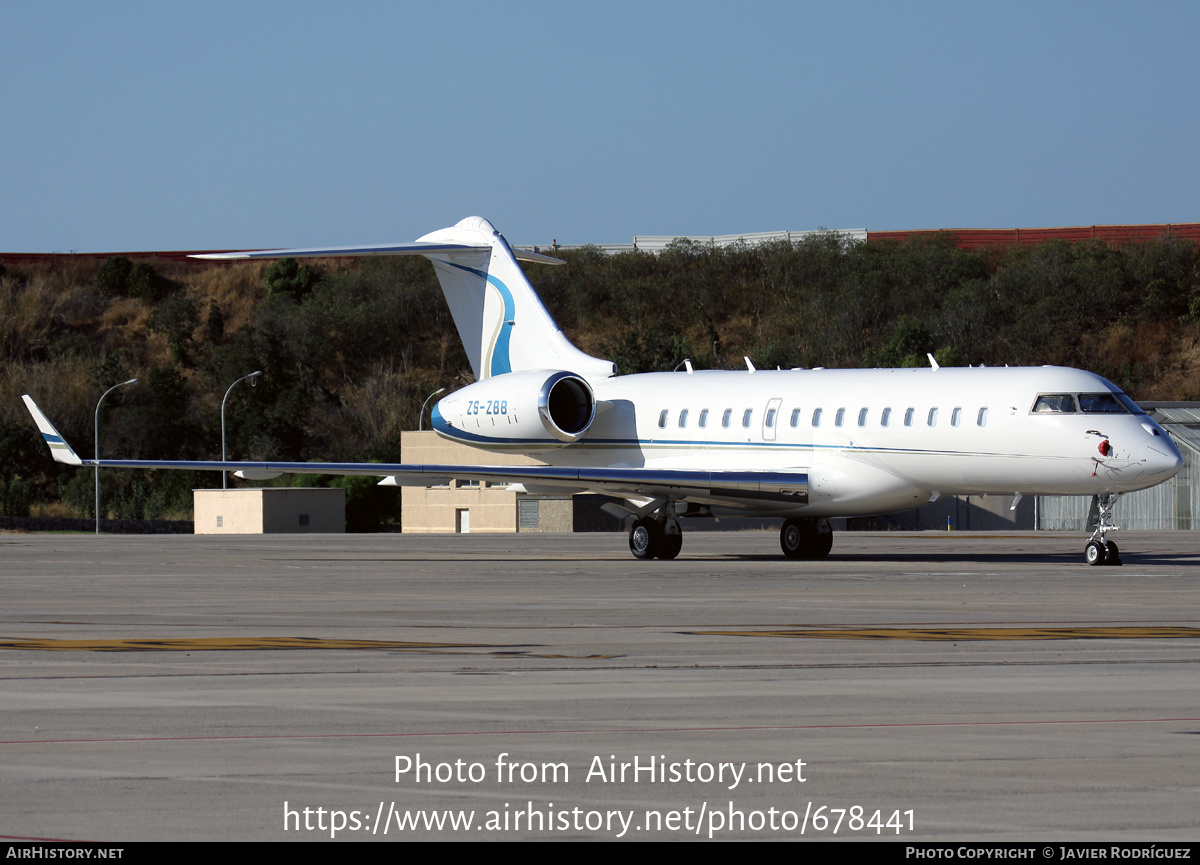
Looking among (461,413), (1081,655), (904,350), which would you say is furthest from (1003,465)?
(904,350)

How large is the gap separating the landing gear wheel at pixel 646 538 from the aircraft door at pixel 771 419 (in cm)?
244

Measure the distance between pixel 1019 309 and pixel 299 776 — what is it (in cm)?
9329

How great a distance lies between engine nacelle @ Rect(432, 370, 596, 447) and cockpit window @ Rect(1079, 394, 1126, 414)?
32.5 feet

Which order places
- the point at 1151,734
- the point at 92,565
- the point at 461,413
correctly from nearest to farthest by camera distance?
the point at 1151,734 → the point at 92,565 → the point at 461,413

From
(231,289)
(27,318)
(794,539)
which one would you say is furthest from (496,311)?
(231,289)

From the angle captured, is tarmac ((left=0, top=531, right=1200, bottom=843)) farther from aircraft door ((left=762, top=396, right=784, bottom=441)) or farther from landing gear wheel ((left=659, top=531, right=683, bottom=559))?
landing gear wheel ((left=659, top=531, right=683, bottom=559))

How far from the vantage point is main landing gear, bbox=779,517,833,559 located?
2880cm

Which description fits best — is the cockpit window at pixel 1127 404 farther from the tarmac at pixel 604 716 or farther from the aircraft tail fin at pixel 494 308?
the aircraft tail fin at pixel 494 308

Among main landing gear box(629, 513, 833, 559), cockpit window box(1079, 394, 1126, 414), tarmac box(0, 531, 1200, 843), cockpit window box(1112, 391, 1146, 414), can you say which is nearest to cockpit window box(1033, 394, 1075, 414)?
cockpit window box(1079, 394, 1126, 414)

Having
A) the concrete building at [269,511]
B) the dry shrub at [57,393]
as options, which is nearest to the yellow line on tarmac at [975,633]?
the concrete building at [269,511]

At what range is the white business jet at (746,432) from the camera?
24719 mm

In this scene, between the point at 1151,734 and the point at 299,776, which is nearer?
the point at 299,776
